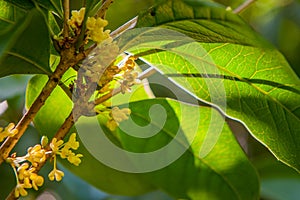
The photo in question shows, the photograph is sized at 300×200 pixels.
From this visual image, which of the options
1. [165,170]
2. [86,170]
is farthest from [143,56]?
[86,170]

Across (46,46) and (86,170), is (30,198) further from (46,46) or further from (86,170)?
(46,46)

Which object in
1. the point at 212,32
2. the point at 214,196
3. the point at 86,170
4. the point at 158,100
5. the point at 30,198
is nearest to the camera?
the point at 212,32

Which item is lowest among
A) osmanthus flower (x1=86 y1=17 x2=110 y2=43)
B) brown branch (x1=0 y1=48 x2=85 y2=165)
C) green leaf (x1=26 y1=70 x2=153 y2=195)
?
green leaf (x1=26 y1=70 x2=153 y2=195)

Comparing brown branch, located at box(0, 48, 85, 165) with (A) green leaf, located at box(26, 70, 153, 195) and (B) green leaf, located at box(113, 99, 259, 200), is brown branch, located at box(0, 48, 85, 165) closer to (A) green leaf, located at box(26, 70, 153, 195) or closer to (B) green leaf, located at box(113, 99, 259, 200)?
(A) green leaf, located at box(26, 70, 153, 195)

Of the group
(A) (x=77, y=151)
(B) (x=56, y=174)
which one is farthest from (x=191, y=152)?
(B) (x=56, y=174)

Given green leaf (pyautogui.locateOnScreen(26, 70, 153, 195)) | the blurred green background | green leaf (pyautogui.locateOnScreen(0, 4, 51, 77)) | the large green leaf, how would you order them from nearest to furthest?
green leaf (pyautogui.locateOnScreen(0, 4, 51, 77)), the large green leaf, green leaf (pyautogui.locateOnScreen(26, 70, 153, 195)), the blurred green background

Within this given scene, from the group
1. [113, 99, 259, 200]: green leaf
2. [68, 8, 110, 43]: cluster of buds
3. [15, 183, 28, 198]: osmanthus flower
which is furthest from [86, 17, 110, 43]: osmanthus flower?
[113, 99, 259, 200]: green leaf

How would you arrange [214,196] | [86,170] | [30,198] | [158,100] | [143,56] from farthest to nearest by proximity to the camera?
[30,198] < [86,170] < [214,196] < [158,100] < [143,56]

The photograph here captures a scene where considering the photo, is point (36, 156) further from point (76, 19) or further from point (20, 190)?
point (76, 19)
